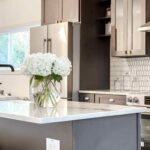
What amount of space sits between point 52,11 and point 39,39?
1.69 ft

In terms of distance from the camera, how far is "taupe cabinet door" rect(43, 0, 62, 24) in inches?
195

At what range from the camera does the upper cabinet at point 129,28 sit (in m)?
4.03

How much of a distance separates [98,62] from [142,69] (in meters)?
0.70

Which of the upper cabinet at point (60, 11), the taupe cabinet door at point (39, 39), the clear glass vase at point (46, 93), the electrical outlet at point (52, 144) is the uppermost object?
the upper cabinet at point (60, 11)

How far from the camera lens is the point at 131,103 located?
12.3 feet

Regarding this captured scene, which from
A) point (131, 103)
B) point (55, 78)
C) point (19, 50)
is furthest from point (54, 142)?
point (19, 50)

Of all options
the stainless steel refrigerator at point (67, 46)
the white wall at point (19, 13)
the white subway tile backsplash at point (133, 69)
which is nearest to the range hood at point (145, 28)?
the white subway tile backsplash at point (133, 69)

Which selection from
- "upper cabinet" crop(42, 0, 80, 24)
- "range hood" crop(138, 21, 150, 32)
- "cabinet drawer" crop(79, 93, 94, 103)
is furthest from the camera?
"upper cabinet" crop(42, 0, 80, 24)

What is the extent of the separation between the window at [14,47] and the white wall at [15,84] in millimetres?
254

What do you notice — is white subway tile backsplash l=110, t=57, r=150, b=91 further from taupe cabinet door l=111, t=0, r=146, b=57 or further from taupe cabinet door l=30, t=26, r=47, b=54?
taupe cabinet door l=30, t=26, r=47, b=54

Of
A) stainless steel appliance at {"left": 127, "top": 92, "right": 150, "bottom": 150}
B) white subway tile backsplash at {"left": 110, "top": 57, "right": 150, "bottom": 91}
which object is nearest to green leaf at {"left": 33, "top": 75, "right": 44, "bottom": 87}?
stainless steel appliance at {"left": 127, "top": 92, "right": 150, "bottom": 150}

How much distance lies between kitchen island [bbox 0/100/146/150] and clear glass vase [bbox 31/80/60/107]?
0.49 ft

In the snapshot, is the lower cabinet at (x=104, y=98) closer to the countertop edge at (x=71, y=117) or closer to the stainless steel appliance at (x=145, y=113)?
the stainless steel appliance at (x=145, y=113)

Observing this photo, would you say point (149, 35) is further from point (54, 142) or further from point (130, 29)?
point (54, 142)
